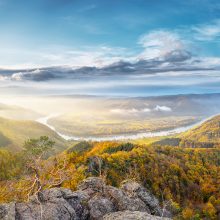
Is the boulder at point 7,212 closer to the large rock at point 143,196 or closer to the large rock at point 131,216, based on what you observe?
the large rock at point 131,216

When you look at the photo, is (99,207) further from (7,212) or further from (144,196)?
(7,212)

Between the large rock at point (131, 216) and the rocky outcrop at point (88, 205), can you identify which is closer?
the large rock at point (131, 216)

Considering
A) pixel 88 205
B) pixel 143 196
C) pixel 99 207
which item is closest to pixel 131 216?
pixel 99 207

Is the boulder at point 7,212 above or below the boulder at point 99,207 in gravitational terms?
above

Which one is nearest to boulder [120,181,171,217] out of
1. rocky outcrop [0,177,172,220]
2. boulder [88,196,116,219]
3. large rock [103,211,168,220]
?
rocky outcrop [0,177,172,220]

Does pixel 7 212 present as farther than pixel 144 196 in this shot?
No

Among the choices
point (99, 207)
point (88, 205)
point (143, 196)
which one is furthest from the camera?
point (143, 196)

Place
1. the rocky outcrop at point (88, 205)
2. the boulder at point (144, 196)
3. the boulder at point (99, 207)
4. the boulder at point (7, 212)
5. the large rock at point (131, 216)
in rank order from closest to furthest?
the large rock at point (131, 216), the boulder at point (7, 212), the rocky outcrop at point (88, 205), the boulder at point (99, 207), the boulder at point (144, 196)

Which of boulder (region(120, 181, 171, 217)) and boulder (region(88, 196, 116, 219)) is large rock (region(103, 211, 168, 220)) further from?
boulder (region(120, 181, 171, 217))

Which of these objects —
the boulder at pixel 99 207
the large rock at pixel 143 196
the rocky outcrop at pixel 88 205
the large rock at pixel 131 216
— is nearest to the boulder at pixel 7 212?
the rocky outcrop at pixel 88 205
